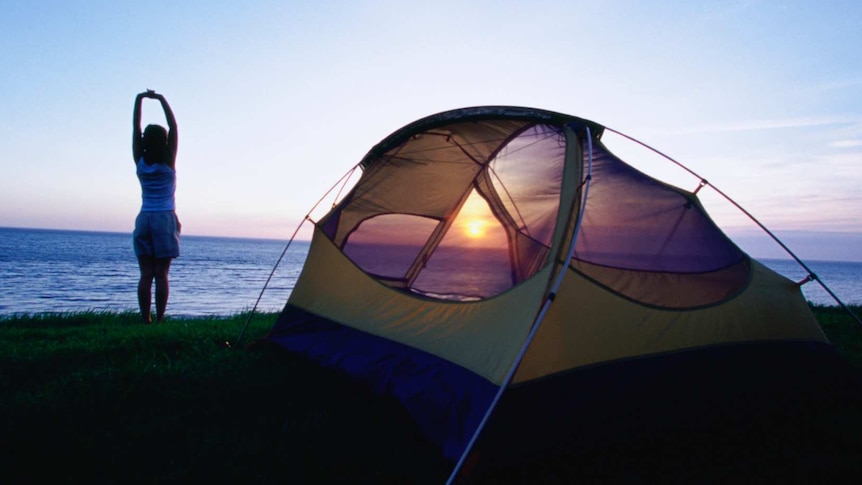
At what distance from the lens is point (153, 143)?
525 centimetres

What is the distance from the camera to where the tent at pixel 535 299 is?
2781 millimetres

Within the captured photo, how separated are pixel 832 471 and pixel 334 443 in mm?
2615

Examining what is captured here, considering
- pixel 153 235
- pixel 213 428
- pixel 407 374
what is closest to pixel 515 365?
pixel 407 374

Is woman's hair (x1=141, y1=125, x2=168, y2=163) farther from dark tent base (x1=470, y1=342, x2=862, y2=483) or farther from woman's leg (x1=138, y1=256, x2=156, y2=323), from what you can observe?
dark tent base (x1=470, y1=342, x2=862, y2=483)

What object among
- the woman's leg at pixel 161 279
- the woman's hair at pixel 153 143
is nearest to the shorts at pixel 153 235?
the woman's leg at pixel 161 279

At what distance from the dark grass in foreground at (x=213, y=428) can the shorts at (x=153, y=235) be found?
3.56 feet

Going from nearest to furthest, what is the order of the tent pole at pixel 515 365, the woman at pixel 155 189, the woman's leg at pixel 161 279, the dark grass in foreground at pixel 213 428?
the tent pole at pixel 515 365
the dark grass in foreground at pixel 213 428
the woman at pixel 155 189
the woman's leg at pixel 161 279

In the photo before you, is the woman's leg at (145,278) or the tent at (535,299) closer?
the tent at (535,299)

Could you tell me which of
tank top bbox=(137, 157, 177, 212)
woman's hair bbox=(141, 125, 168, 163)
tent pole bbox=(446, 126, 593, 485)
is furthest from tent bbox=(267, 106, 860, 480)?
woman's hair bbox=(141, 125, 168, 163)

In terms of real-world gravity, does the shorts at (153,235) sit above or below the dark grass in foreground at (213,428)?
above

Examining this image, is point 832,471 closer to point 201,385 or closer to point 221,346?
point 201,385

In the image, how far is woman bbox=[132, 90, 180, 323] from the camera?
5.24m

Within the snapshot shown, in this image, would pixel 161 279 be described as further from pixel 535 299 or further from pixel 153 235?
pixel 535 299

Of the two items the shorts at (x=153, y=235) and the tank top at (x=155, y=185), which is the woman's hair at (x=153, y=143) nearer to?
the tank top at (x=155, y=185)
